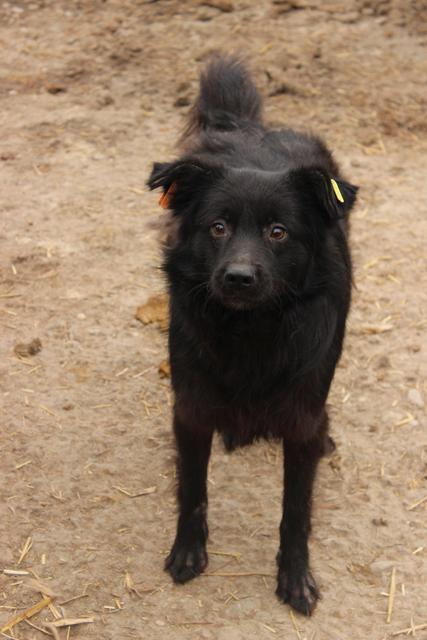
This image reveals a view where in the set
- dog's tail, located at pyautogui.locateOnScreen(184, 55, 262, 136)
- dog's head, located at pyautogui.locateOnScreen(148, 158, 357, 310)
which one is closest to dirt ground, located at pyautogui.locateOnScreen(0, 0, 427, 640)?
dog's tail, located at pyautogui.locateOnScreen(184, 55, 262, 136)

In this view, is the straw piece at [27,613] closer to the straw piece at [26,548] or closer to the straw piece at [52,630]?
the straw piece at [52,630]

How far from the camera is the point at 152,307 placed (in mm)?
6199

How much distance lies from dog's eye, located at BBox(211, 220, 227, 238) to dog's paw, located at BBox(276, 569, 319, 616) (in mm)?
1697

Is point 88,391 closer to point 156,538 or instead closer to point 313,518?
point 156,538

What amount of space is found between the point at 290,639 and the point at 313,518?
786 millimetres

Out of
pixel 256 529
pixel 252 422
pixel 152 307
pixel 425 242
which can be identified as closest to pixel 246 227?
pixel 252 422

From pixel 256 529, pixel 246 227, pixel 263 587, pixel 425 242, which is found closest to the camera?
pixel 246 227

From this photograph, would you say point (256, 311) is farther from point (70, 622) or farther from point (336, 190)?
point (70, 622)

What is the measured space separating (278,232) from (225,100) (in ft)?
5.87

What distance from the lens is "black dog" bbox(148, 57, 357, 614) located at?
12.7 feet

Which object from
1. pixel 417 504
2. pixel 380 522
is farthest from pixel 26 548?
pixel 417 504

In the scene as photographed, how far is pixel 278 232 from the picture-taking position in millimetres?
3891

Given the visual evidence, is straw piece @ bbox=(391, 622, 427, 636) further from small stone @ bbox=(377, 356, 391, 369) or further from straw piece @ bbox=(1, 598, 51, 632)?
small stone @ bbox=(377, 356, 391, 369)

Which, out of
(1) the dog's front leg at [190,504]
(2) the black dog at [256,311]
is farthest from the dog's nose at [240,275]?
(1) the dog's front leg at [190,504]
